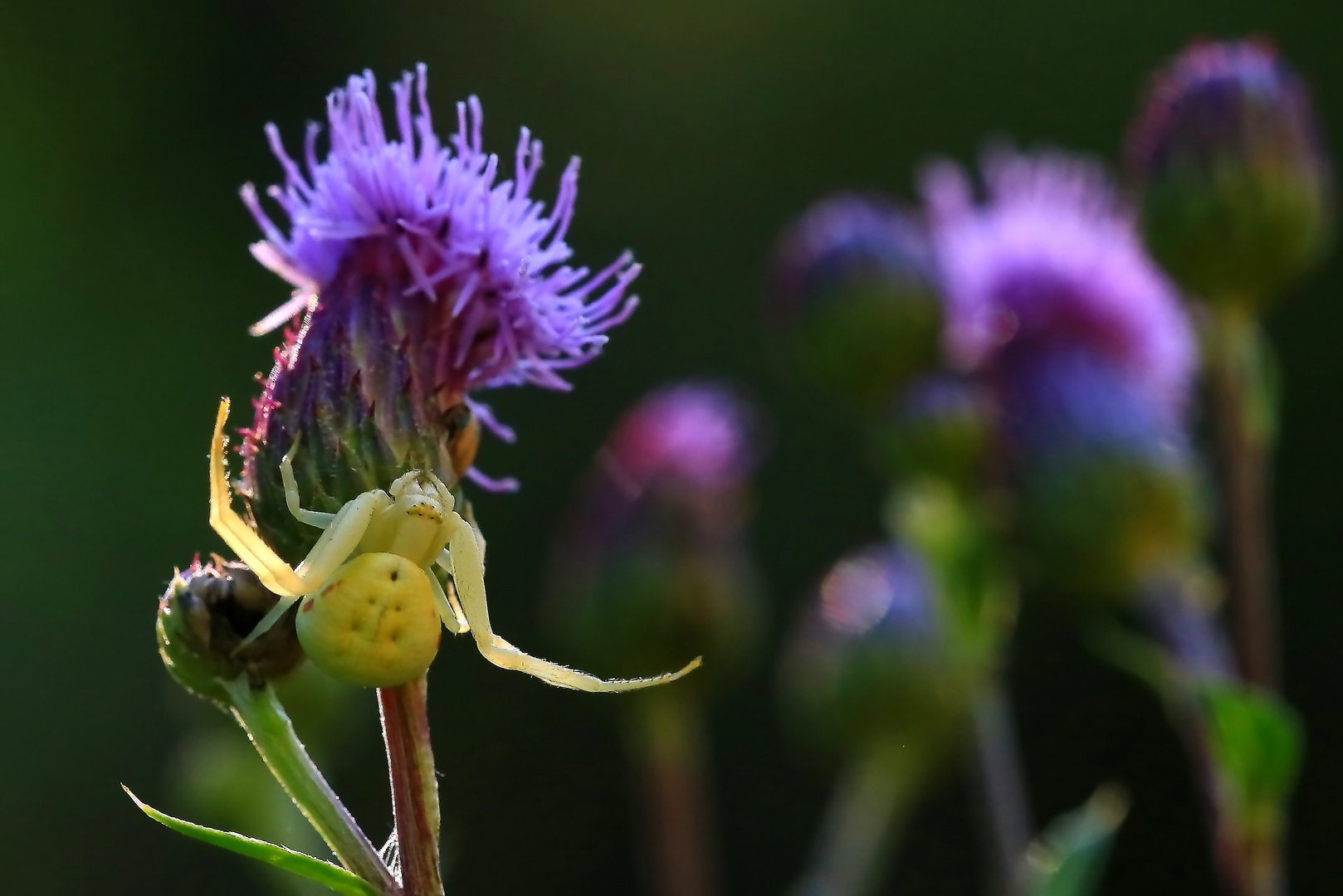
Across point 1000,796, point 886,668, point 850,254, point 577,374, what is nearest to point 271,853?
point 1000,796

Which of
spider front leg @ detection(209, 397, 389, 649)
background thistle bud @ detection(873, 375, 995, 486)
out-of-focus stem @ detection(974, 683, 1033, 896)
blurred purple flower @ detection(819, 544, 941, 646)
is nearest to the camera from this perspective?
spider front leg @ detection(209, 397, 389, 649)

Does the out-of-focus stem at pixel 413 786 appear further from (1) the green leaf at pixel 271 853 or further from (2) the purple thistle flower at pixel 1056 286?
(2) the purple thistle flower at pixel 1056 286

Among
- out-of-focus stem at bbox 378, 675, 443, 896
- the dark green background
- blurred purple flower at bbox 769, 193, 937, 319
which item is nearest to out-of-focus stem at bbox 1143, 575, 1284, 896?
blurred purple flower at bbox 769, 193, 937, 319

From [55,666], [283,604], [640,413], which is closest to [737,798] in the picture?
[55,666]

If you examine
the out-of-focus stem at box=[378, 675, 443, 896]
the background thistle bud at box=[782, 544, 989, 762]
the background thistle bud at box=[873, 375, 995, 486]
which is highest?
the out-of-focus stem at box=[378, 675, 443, 896]

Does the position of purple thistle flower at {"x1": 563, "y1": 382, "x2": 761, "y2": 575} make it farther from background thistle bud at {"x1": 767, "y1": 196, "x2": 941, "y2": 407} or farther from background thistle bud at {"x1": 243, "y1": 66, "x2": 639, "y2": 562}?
background thistle bud at {"x1": 243, "y1": 66, "x2": 639, "y2": 562}

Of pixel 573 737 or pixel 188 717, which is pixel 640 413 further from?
pixel 573 737

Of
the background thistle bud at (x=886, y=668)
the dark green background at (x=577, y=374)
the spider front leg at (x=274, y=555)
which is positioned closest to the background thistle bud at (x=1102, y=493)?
the background thistle bud at (x=886, y=668)
